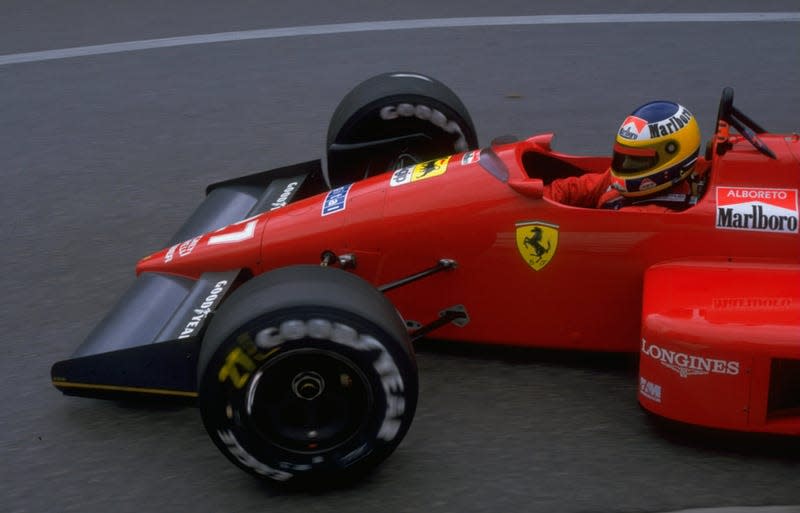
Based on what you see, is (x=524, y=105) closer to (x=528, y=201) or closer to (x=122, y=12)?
(x=528, y=201)

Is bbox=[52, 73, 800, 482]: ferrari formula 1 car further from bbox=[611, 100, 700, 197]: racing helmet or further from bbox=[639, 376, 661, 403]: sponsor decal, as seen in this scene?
bbox=[611, 100, 700, 197]: racing helmet

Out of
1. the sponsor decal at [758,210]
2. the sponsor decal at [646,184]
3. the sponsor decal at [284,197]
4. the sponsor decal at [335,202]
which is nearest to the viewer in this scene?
the sponsor decal at [758,210]

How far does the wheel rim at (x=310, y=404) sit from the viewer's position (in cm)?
352

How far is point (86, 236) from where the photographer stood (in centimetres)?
586

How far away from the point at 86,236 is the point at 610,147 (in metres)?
3.15

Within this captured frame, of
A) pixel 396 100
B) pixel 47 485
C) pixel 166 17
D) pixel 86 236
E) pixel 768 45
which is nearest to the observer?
pixel 47 485

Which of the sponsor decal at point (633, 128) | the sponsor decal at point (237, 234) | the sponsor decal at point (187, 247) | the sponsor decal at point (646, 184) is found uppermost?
the sponsor decal at point (633, 128)

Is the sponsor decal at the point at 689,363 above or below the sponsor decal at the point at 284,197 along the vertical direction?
below

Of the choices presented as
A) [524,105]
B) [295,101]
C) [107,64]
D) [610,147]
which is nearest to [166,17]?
[107,64]

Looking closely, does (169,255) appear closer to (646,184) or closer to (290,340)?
(290,340)

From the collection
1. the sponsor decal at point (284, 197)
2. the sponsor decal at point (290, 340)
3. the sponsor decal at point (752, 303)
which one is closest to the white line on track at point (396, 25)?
the sponsor decal at point (284, 197)

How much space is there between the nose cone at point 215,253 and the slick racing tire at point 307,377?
2.69 ft

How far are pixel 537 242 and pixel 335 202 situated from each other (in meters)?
0.87

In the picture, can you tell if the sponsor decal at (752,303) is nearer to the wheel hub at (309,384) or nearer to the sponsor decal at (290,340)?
the sponsor decal at (290,340)
